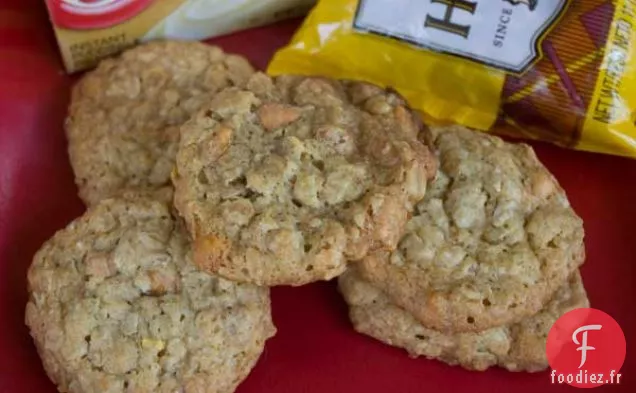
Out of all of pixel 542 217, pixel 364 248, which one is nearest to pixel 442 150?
pixel 542 217

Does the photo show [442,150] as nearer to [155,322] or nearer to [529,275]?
[529,275]

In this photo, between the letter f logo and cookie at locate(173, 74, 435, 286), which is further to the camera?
the letter f logo

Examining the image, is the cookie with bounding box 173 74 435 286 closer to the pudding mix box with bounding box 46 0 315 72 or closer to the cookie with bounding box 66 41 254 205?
the cookie with bounding box 66 41 254 205

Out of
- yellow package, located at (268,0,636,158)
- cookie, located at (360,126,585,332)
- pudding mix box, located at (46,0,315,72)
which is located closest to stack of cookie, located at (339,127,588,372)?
cookie, located at (360,126,585,332)

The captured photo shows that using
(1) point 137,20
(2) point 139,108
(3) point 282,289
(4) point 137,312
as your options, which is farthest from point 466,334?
(1) point 137,20

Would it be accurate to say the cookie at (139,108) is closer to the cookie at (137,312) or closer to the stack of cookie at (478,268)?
the cookie at (137,312)

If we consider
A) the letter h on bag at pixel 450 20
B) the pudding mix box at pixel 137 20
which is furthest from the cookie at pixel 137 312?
the letter h on bag at pixel 450 20

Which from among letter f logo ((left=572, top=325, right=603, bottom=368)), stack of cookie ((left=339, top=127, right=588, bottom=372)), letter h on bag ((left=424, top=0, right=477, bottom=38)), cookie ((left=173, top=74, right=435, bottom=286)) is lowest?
letter f logo ((left=572, top=325, right=603, bottom=368))
